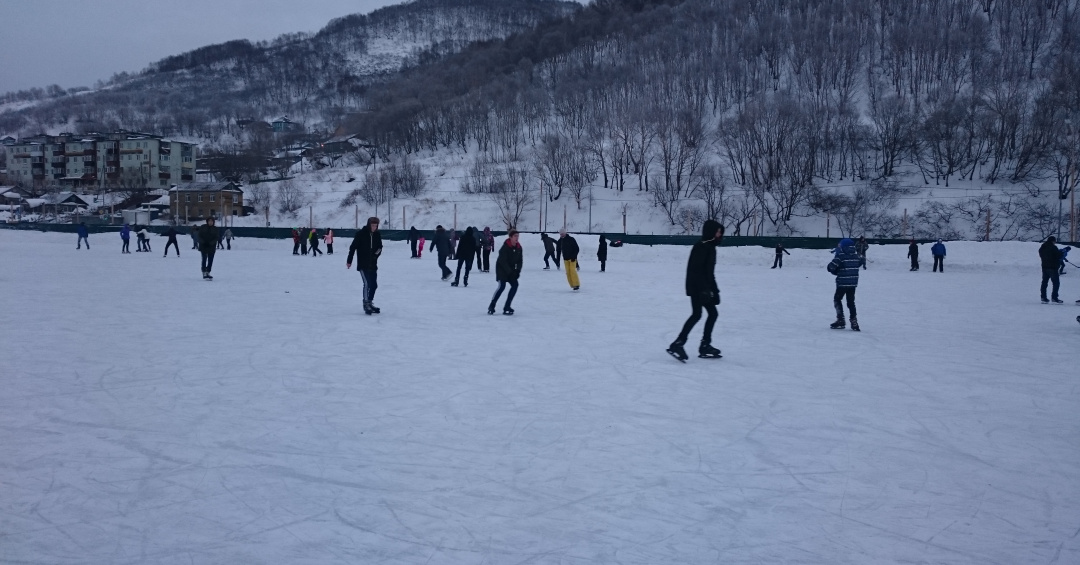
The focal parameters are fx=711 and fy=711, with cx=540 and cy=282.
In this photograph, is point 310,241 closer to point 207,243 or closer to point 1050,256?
point 207,243

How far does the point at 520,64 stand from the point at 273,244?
75.8 m

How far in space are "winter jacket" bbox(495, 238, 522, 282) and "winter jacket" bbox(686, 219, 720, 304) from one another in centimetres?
397

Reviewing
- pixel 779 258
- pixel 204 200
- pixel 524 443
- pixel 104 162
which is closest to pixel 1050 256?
pixel 524 443

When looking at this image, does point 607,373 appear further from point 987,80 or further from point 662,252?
point 987,80

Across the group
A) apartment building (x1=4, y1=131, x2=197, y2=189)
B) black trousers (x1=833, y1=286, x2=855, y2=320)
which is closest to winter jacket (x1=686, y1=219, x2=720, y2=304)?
black trousers (x1=833, y1=286, x2=855, y2=320)

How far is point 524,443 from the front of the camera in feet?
15.3

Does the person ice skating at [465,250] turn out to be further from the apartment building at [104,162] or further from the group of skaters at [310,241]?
the apartment building at [104,162]

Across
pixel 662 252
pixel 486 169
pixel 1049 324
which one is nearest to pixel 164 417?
pixel 1049 324

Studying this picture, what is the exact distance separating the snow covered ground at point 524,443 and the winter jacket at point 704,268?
764 mm

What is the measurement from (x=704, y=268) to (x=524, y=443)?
340 centimetres

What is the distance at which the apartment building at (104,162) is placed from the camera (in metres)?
93.6

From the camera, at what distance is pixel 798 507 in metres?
3.68

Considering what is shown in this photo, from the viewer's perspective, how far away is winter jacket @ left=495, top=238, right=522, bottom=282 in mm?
10938

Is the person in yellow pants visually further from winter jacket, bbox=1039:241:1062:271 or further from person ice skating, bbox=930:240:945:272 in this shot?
person ice skating, bbox=930:240:945:272
